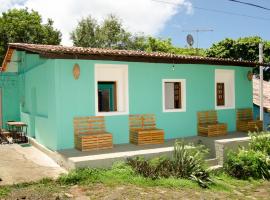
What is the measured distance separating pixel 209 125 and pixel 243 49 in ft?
Result: 38.1

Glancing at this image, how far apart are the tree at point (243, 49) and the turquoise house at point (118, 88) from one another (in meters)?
7.86

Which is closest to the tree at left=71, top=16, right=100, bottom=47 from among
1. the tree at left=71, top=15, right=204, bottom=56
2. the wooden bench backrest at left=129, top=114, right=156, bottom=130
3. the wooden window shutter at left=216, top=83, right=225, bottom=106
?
the tree at left=71, top=15, right=204, bottom=56

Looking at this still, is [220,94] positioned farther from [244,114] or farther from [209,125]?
[209,125]

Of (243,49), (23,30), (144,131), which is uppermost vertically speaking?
(23,30)

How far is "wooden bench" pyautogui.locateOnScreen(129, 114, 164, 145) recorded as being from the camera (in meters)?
11.0

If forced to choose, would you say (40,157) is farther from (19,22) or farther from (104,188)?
(19,22)

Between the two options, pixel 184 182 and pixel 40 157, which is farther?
pixel 40 157

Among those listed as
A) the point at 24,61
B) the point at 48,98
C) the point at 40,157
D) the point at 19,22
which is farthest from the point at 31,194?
the point at 19,22

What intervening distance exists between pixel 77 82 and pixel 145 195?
4.84m

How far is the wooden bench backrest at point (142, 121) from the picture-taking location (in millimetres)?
11562

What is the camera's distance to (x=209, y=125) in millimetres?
12539

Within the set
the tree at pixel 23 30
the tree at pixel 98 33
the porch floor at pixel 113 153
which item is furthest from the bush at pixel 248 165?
the tree at pixel 98 33

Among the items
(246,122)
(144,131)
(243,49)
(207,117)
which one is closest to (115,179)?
(144,131)

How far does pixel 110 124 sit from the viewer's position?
1114 centimetres
